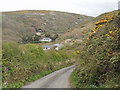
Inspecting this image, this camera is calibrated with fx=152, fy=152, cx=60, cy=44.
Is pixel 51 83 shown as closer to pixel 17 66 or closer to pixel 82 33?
pixel 17 66

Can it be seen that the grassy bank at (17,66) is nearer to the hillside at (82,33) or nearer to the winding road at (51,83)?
the winding road at (51,83)

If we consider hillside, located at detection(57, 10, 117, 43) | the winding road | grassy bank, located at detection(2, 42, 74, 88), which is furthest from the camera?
hillside, located at detection(57, 10, 117, 43)

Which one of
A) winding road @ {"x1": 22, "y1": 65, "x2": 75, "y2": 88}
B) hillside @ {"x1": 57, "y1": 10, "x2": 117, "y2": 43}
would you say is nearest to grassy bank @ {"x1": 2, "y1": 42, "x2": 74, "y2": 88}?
winding road @ {"x1": 22, "y1": 65, "x2": 75, "y2": 88}

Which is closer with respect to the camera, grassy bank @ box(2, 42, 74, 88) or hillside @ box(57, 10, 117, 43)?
grassy bank @ box(2, 42, 74, 88)

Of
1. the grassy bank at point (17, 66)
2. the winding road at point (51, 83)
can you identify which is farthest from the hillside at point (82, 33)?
the winding road at point (51, 83)

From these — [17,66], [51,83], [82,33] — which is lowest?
[51,83]

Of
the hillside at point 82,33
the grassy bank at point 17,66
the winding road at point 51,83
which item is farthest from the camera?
the hillside at point 82,33

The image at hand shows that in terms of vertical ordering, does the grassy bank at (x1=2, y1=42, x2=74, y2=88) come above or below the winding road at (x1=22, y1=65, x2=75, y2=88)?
above

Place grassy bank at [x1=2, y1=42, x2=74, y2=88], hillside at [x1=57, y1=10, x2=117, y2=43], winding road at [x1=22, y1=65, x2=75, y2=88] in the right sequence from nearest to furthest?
winding road at [x1=22, y1=65, x2=75, y2=88] → grassy bank at [x1=2, y1=42, x2=74, y2=88] → hillside at [x1=57, y1=10, x2=117, y2=43]

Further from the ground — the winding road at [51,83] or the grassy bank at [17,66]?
the grassy bank at [17,66]

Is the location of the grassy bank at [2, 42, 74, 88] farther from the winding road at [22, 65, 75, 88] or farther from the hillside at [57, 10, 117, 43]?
the hillside at [57, 10, 117, 43]

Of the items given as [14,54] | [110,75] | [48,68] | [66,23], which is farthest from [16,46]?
[66,23]

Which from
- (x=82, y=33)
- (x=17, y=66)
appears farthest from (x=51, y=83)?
(x=82, y=33)

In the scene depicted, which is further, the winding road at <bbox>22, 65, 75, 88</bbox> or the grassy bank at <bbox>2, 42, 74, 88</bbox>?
the grassy bank at <bbox>2, 42, 74, 88</bbox>
